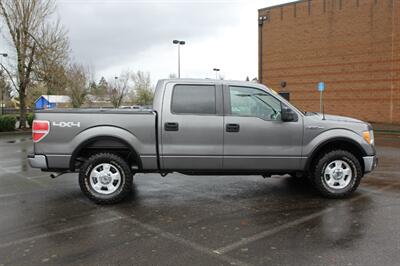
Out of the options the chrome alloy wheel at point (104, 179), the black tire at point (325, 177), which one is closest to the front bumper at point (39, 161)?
the chrome alloy wheel at point (104, 179)

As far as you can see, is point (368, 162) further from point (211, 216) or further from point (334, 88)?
point (334, 88)

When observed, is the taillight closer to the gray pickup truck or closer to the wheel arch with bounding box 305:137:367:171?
the gray pickup truck

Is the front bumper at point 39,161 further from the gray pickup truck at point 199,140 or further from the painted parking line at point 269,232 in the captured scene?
the painted parking line at point 269,232

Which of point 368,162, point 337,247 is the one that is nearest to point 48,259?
point 337,247

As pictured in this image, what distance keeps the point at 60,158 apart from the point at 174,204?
6.11ft

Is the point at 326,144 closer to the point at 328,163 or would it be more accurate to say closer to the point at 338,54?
the point at 328,163

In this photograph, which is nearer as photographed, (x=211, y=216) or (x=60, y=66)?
(x=211, y=216)

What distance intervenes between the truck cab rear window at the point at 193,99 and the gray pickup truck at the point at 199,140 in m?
0.02

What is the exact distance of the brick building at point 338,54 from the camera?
1047 inches

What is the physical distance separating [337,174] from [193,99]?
259 cm

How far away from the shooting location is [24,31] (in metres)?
21.3

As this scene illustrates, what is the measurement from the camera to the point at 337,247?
165 inches

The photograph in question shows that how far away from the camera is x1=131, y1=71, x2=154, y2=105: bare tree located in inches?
2687

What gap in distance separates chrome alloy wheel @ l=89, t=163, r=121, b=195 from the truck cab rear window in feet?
4.39
